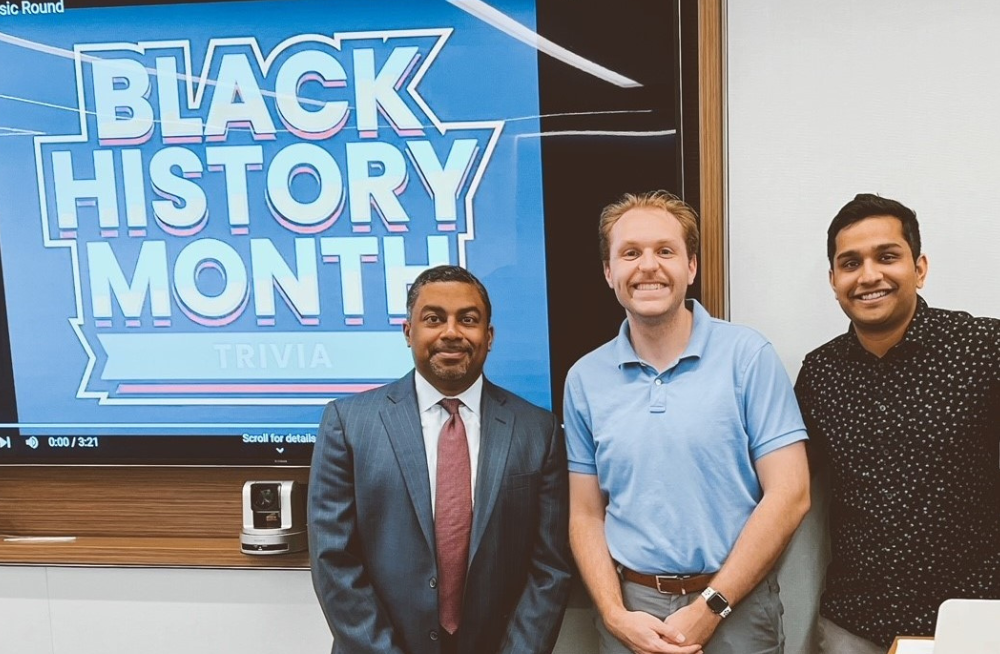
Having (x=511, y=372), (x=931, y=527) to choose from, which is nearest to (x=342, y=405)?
(x=511, y=372)

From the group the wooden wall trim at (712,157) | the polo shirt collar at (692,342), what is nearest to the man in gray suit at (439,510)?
the polo shirt collar at (692,342)

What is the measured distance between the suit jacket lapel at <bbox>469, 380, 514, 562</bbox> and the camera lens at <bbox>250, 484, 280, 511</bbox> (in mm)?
702

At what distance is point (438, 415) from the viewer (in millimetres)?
1988

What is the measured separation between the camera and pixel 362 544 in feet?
6.43

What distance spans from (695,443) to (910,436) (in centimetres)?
47

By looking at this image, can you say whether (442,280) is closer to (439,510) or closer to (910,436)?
(439,510)

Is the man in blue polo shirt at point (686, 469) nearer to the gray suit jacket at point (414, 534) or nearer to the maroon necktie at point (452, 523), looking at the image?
the gray suit jacket at point (414, 534)

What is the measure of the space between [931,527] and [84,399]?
7.46 feet

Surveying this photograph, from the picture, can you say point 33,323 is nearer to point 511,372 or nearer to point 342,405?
point 342,405

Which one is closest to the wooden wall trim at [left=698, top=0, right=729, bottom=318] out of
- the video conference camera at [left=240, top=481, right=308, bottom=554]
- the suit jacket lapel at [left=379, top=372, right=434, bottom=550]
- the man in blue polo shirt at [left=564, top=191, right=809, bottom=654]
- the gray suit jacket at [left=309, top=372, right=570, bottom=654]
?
the man in blue polo shirt at [left=564, top=191, right=809, bottom=654]

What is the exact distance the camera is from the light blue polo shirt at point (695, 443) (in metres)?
1.83

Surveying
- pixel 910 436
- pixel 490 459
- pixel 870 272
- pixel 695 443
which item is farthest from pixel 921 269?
pixel 490 459

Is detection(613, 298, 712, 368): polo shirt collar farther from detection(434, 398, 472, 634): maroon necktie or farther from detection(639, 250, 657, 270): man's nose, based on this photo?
detection(434, 398, 472, 634): maroon necktie

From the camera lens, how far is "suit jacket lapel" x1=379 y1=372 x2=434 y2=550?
6.21 ft
